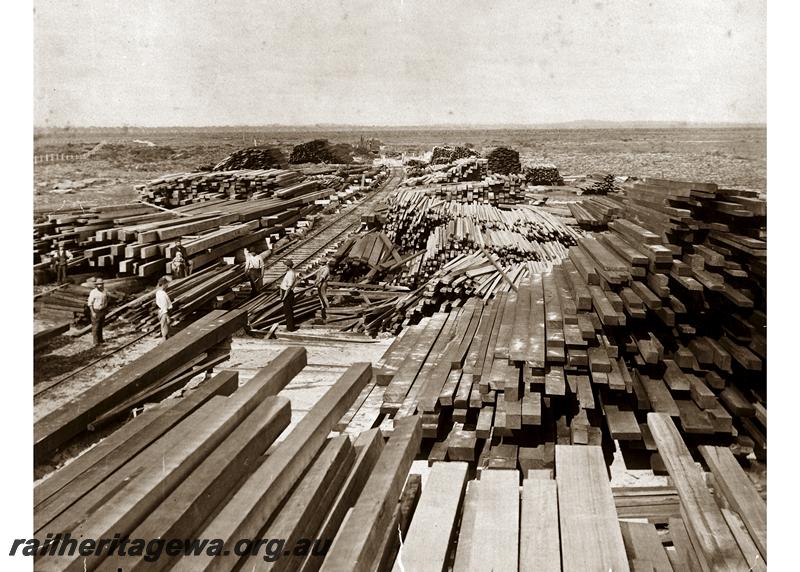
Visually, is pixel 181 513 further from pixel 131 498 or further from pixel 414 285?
pixel 414 285

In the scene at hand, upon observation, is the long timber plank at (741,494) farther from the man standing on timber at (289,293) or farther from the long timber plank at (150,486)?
the man standing on timber at (289,293)

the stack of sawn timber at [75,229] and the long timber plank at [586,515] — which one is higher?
the stack of sawn timber at [75,229]

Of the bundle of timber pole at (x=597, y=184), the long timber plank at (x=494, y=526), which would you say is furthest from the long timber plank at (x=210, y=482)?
the bundle of timber pole at (x=597, y=184)

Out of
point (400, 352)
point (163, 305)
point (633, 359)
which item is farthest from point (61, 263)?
point (633, 359)

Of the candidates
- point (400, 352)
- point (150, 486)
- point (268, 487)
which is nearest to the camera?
point (150, 486)

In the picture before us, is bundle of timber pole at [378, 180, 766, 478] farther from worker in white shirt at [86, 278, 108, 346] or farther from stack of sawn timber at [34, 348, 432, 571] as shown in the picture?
worker in white shirt at [86, 278, 108, 346]

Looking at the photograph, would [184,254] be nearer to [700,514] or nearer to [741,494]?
[700,514]

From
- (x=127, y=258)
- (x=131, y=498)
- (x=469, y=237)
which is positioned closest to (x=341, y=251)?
(x=469, y=237)

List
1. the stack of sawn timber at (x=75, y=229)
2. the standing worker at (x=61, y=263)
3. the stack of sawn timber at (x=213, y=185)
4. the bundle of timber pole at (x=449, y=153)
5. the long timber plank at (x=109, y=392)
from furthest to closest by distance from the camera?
the bundle of timber pole at (x=449, y=153) < the stack of sawn timber at (x=213, y=185) < the standing worker at (x=61, y=263) < the stack of sawn timber at (x=75, y=229) < the long timber plank at (x=109, y=392)
